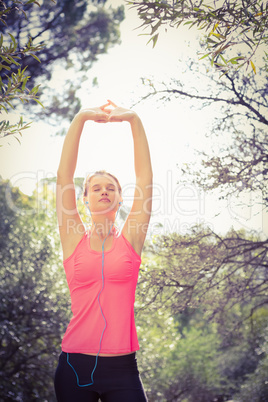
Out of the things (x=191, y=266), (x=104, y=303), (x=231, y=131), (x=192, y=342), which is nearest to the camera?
(x=104, y=303)

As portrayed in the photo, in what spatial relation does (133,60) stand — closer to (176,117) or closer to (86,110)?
(176,117)

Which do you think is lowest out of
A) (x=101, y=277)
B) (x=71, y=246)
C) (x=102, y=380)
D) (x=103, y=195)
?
(x=102, y=380)

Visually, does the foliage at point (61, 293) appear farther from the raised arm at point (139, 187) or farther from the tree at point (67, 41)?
the raised arm at point (139, 187)

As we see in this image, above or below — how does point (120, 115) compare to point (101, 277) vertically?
above

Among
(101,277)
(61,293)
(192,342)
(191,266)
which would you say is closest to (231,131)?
(191,266)

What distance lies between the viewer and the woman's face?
1.92 meters

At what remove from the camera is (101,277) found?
171 centimetres

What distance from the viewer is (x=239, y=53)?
4.45 metres

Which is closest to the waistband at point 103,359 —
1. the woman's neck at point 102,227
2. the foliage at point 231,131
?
the woman's neck at point 102,227

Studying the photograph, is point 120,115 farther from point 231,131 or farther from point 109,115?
point 231,131

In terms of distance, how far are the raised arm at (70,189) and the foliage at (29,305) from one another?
212 inches

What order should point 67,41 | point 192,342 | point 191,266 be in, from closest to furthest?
point 191,266, point 67,41, point 192,342

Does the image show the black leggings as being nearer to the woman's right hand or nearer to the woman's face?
the woman's face

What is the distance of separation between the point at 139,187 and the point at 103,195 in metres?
0.18
